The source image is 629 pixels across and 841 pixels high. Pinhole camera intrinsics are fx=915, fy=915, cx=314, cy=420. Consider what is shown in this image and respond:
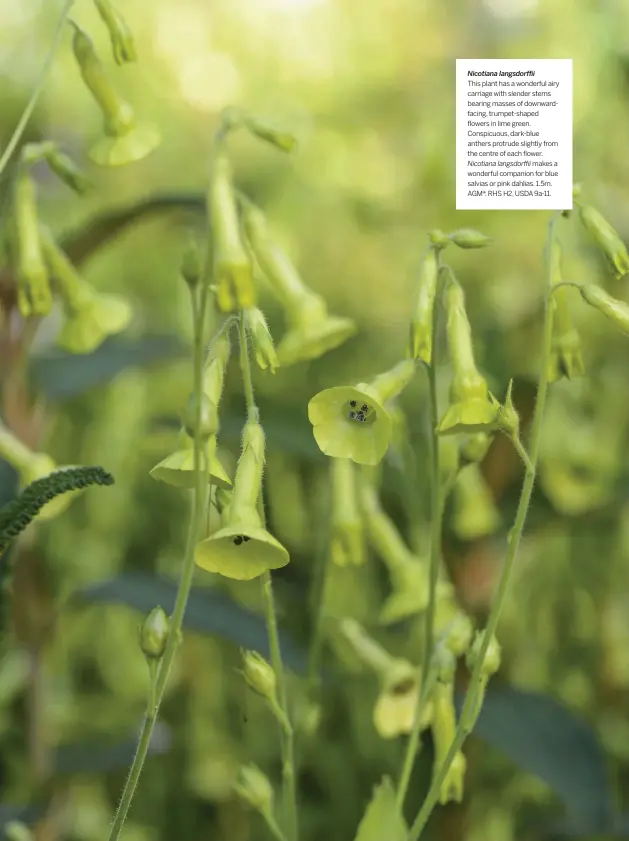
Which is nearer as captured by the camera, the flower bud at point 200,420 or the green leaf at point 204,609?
the flower bud at point 200,420

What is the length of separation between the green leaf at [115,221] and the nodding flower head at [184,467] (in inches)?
8.0

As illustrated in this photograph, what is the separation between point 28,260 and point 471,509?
320mm

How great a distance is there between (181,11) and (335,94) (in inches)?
8.0

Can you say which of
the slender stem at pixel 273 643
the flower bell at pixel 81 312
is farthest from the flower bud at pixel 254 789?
the flower bell at pixel 81 312

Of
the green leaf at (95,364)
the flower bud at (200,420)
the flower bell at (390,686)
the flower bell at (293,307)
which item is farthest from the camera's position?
the green leaf at (95,364)

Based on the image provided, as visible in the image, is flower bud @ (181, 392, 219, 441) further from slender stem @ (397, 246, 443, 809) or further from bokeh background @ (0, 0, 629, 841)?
bokeh background @ (0, 0, 629, 841)

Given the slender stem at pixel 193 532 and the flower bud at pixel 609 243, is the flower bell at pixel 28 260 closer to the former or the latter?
the slender stem at pixel 193 532

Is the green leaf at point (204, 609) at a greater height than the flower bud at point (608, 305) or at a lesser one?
lesser

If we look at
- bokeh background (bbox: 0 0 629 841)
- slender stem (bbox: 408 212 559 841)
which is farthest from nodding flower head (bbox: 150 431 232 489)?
bokeh background (bbox: 0 0 629 841)

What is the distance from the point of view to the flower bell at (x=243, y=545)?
315mm

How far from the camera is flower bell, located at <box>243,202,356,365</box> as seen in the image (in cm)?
38

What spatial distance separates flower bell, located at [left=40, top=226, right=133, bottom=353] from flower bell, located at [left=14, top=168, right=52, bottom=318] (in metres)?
0.05

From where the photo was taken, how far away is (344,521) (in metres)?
0.48

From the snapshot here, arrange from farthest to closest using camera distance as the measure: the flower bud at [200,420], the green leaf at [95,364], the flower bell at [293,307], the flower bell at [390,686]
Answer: the green leaf at [95,364]
the flower bell at [390,686]
the flower bell at [293,307]
the flower bud at [200,420]
